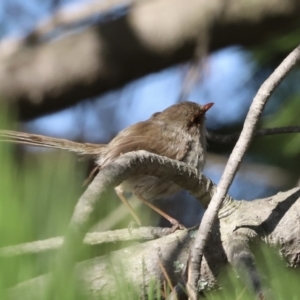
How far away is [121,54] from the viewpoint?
3609 millimetres

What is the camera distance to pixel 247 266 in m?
1.28

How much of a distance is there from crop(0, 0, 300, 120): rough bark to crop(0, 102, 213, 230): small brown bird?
305 mm

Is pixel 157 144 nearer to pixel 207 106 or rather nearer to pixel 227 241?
pixel 207 106

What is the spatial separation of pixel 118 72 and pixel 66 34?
0.53 m

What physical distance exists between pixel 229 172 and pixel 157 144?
2.00m

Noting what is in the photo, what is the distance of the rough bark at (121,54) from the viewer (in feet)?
11.6

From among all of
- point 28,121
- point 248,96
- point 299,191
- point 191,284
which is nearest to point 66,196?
point 191,284

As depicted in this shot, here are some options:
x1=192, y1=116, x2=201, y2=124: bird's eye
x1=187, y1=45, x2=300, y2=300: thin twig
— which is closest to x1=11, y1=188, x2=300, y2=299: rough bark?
x1=187, y1=45, x2=300, y2=300: thin twig

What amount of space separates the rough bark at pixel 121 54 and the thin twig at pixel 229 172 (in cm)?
179

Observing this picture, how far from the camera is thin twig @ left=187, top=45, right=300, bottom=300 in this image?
1.31 meters

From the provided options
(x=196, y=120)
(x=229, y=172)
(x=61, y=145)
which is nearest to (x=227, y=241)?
(x=229, y=172)

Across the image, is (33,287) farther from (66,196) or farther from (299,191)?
(299,191)

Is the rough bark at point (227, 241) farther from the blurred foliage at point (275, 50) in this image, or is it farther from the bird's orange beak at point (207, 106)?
the bird's orange beak at point (207, 106)

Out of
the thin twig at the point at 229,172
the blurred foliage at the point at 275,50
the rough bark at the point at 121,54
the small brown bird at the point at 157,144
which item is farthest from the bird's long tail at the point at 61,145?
the thin twig at the point at 229,172
